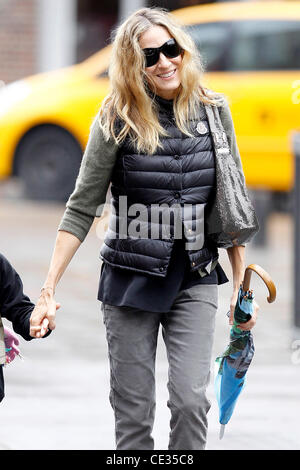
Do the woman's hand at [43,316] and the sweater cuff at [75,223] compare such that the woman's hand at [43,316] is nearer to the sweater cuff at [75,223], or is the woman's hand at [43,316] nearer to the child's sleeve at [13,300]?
the child's sleeve at [13,300]

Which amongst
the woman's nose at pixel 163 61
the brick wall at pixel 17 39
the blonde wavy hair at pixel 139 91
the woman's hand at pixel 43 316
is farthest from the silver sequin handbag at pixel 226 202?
the brick wall at pixel 17 39

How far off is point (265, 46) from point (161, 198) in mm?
9173

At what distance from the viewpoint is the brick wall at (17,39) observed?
16.1 m

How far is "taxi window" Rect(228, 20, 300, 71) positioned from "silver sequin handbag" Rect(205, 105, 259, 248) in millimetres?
8934

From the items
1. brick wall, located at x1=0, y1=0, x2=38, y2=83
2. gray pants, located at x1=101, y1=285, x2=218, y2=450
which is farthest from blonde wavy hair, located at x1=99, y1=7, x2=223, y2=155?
brick wall, located at x1=0, y1=0, x2=38, y2=83

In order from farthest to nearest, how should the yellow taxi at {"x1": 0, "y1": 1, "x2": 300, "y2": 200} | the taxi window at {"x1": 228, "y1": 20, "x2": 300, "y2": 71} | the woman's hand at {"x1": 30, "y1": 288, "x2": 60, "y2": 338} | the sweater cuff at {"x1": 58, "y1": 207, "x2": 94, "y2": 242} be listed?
the taxi window at {"x1": 228, "y1": 20, "x2": 300, "y2": 71} < the yellow taxi at {"x1": 0, "y1": 1, "x2": 300, "y2": 200} < the sweater cuff at {"x1": 58, "y1": 207, "x2": 94, "y2": 242} < the woman's hand at {"x1": 30, "y1": 288, "x2": 60, "y2": 338}

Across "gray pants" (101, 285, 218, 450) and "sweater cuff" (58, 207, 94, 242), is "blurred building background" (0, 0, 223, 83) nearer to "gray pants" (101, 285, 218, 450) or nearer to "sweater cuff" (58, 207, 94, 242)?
"sweater cuff" (58, 207, 94, 242)

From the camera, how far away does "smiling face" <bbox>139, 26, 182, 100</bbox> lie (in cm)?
429

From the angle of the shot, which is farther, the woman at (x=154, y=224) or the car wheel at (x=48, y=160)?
the car wheel at (x=48, y=160)

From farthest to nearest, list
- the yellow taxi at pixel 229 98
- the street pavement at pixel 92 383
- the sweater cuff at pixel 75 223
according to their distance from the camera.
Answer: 1. the yellow taxi at pixel 229 98
2. the street pavement at pixel 92 383
3. the sweater cuff at pixel 75 223

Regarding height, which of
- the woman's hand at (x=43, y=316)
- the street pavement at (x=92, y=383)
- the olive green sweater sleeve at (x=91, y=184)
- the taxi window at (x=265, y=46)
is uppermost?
the taxi window at (x=265, y=46)

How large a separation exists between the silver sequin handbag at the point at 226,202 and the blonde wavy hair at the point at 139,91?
0.12 metres

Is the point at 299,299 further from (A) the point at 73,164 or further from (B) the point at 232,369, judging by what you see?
(A) the point at 73,164
